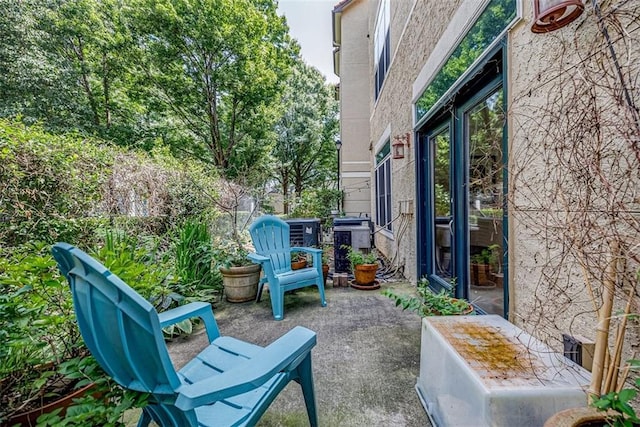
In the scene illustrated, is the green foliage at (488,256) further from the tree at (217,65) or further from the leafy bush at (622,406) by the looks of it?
the tree at (217,65)

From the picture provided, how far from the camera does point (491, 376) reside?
1165 mm

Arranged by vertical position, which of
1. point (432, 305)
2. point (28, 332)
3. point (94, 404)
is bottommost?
point (432, 305)

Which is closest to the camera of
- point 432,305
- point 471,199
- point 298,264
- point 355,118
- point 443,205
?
point 432,305

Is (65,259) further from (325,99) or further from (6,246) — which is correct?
(325,99)

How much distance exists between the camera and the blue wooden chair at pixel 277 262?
9.80 feet

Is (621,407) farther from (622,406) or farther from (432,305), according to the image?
(432,305)

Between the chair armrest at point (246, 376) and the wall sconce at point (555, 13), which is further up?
the wall sconce at point (555, 13)

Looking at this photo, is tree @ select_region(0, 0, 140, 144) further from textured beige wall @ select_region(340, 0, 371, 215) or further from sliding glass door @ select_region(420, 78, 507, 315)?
sliding glass door @ select_region(420, 78, 507, 315)

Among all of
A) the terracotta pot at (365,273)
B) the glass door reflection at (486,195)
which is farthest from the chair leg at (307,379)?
the terracotta pot at (365,273)

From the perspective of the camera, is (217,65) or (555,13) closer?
(555,13)

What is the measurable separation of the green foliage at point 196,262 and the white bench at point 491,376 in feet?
7.98

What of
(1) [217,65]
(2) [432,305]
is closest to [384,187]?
Answer: (2) [432,305]

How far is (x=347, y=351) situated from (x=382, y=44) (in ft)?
22.0

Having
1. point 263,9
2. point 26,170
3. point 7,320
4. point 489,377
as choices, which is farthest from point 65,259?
point 263,9
